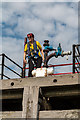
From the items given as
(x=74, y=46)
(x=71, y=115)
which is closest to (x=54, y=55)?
(x=74, y=46)

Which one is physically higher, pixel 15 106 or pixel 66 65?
pixel 66 65

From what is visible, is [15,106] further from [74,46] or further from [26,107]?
[74,46]

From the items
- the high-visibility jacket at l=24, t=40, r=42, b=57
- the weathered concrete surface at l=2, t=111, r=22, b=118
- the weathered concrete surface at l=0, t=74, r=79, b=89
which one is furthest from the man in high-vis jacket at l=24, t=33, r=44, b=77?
the weathered concrete surface at l=2, t=111, r=22, b=118

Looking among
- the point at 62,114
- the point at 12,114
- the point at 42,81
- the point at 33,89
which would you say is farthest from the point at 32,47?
the point at 62,114

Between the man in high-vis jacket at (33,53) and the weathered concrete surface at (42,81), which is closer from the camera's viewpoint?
the weathered concrete surface at (42,81)

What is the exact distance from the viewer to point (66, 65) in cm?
928

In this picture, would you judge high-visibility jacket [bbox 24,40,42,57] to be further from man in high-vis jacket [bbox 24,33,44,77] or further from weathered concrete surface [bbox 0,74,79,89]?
weathered concrete surface [bbox 0,74,79,89]

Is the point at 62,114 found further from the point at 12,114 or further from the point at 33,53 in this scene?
the point at 33,53

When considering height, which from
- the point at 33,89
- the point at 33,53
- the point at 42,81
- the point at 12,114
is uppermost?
the point at 33,53

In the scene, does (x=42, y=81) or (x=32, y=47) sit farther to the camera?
(x=32, y=47)

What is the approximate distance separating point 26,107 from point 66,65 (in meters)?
3.07

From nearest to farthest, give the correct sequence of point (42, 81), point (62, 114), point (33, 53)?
point (62, 114) → point (42, 81) → point (33, 53)

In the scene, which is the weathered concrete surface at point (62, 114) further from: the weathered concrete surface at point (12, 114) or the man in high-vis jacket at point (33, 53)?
the man in high-vis jacket at point (33, 53)

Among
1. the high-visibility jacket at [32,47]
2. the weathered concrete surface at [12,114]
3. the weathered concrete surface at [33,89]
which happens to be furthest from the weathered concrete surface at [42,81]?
the high-visibility jacket at [32,47]
